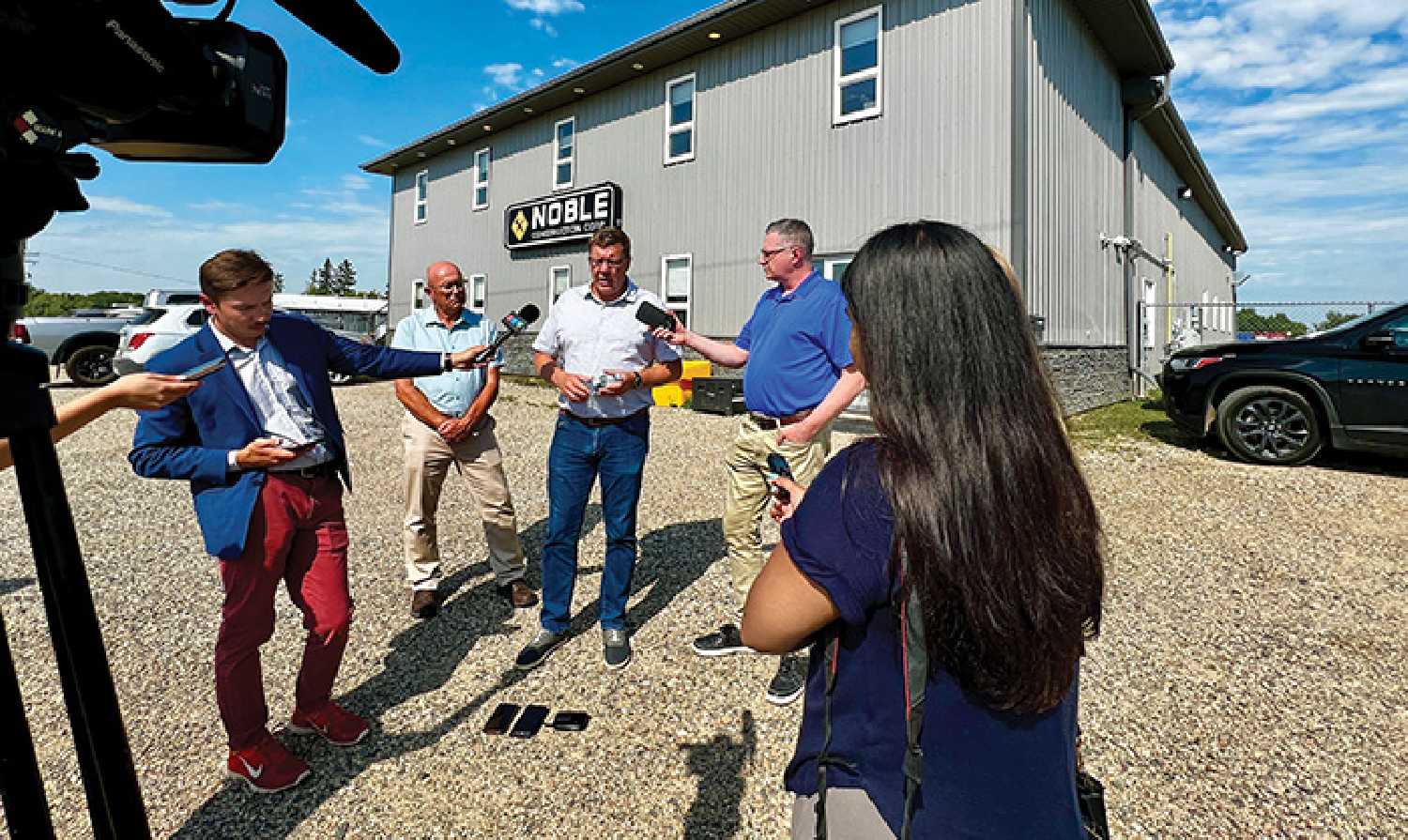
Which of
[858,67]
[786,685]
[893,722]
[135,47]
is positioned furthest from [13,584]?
[858,67]

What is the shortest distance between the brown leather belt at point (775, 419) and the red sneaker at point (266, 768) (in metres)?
2.31

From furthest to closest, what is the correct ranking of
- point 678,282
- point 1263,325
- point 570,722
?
point 1263,325
point 678,282
point 570,722

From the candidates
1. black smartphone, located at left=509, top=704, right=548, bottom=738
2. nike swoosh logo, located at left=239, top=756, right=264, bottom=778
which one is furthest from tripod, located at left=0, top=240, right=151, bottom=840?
black smartphone, located at left=509, top=704, right=548, bottom=738

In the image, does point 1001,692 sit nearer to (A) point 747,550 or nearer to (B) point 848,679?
(B) point 848,679

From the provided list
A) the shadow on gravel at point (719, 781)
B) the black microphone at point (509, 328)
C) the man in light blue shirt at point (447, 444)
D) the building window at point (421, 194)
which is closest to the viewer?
the shadow on gravel at point (719, 781)

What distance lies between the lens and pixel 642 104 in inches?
547

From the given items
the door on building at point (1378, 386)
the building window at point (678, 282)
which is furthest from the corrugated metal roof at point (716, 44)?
the door on building at point (1378, 386)

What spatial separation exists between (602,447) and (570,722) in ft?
4.12

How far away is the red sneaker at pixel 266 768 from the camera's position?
2.37m

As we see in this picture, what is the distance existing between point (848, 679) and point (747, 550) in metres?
2.37

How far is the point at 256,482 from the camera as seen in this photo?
2.38 metres

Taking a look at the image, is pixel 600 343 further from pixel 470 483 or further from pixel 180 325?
pixel 180 325

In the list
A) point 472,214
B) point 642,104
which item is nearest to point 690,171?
point 642,104

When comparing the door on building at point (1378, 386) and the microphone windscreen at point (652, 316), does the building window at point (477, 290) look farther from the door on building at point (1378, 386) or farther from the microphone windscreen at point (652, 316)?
the door on building at point (1378, 386)
